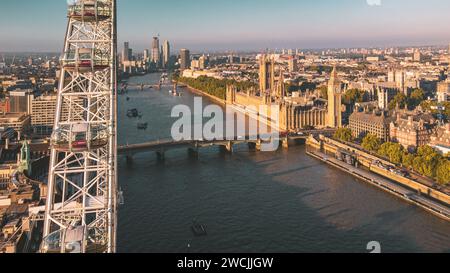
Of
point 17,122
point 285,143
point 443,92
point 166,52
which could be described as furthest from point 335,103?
point 166,52

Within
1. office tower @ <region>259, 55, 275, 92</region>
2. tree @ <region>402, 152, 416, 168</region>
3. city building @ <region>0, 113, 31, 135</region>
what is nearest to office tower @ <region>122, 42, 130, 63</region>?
office tower @ <region>259, 55, 275, 92</region>

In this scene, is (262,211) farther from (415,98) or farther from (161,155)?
(415,98)

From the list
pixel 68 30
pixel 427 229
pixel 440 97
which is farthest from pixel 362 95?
pixel 68 30

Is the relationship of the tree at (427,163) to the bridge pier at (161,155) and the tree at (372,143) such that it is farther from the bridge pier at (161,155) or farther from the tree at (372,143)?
the bridge pier at (161,155)

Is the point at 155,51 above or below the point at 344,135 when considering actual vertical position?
above

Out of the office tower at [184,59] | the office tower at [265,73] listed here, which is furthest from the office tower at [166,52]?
the office tower at [265,73]

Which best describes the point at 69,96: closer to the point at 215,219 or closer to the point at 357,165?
the point at 215,219
